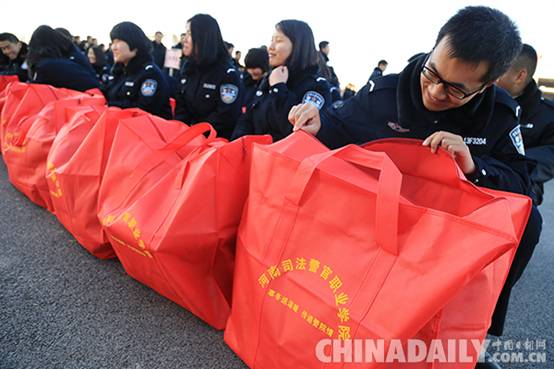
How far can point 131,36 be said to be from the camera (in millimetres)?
2557

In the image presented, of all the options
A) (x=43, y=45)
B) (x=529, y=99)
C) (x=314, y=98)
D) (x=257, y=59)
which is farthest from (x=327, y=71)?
(x=43, y=45)

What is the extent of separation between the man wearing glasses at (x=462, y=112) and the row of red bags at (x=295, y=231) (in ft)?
0.61

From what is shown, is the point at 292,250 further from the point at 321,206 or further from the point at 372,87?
the point at 372,87

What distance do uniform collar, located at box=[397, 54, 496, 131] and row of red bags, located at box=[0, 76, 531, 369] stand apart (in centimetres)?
24

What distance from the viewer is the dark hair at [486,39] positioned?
3.04ft

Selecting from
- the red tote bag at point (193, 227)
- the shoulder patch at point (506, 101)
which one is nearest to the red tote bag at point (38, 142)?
the red tote bag at point (193, 227)

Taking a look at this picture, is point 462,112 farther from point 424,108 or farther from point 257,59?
point 257,59

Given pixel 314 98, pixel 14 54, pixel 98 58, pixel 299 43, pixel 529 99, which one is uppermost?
pixel 299 43

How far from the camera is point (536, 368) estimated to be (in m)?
1.37

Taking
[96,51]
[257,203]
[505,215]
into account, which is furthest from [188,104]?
[96,51]

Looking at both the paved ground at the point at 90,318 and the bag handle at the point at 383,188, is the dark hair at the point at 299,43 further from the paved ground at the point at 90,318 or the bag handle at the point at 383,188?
the paved ground at the point at 90,318

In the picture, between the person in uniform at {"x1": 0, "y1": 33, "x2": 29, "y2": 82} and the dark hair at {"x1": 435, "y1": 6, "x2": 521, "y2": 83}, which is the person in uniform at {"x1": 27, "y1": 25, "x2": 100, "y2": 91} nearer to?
the person in uniform at {"x1": 0, "y1": 33, "x2": 29, "y2": 82}

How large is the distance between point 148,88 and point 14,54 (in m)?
2.53

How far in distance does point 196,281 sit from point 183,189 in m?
0.31
